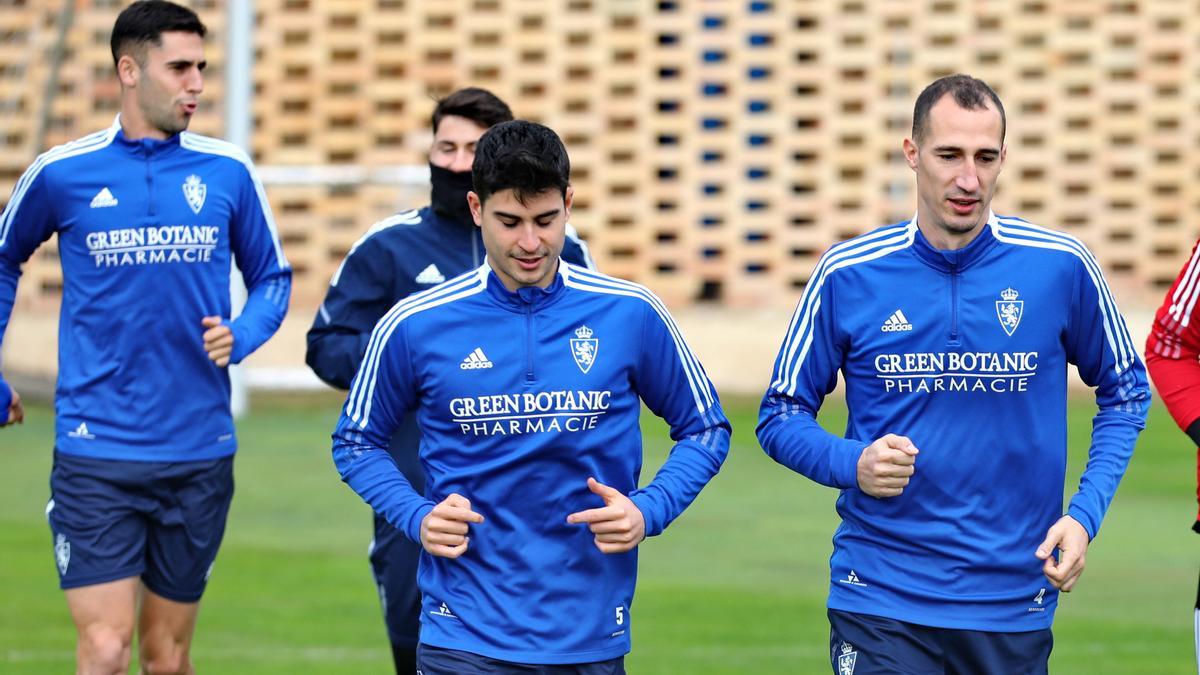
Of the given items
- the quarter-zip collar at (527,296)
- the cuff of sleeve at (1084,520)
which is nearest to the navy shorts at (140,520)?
the quarter-zip collar at (527,296)

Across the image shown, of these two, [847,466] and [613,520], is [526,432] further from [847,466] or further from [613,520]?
[847,466]

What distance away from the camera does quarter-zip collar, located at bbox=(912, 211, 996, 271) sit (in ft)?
14.7

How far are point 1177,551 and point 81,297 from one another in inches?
260

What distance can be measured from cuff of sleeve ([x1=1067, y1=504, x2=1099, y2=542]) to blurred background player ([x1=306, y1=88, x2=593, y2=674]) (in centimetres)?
186

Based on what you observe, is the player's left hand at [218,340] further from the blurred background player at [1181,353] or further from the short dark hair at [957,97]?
the blurred background player at [1181,353]

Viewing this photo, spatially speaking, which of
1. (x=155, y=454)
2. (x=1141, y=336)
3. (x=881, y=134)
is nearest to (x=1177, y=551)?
(x=155, y=454)

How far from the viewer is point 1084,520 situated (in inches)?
171

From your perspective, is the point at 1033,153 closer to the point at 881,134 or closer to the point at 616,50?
the point at 881,134

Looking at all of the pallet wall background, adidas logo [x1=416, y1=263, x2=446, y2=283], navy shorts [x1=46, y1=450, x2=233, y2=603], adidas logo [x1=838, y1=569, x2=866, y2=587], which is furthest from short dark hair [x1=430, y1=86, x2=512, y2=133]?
the pallet wall background

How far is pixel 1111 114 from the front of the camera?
21.5m

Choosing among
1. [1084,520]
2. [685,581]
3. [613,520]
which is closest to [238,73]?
[685,581]

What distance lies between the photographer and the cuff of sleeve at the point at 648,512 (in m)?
4.25

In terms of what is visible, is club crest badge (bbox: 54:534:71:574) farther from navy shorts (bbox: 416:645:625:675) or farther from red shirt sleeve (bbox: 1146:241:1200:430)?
red shirt sleeve (bbox: 1146:241:1200:430)

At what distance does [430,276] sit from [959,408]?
1939 mm
